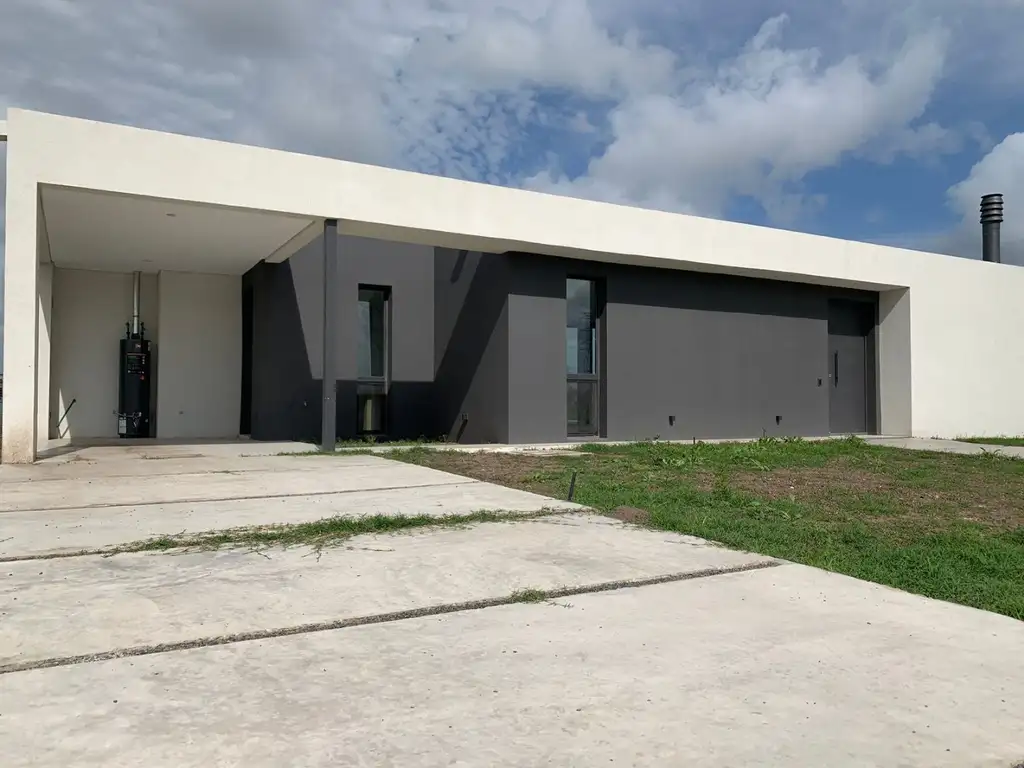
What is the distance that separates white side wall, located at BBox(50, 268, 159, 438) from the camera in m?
15.1

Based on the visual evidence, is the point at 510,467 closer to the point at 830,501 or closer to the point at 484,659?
the point at 830,501

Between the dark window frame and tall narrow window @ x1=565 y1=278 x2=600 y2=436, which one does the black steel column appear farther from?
the dark window frame

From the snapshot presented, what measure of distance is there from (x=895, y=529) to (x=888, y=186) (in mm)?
17120

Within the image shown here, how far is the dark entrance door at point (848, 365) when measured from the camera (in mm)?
16750

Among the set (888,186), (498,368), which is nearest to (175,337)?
(498,368)

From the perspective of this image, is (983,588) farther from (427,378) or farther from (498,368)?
(427,378)

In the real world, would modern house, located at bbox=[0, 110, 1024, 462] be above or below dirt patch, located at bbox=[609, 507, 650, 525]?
above

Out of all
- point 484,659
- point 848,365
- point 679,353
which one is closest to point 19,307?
point 484,659

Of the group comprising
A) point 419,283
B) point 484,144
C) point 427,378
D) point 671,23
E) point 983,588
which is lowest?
point 983,588

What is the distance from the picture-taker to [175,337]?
1523 cm

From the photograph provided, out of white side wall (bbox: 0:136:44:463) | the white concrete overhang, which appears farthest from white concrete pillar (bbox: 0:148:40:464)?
the white concrete overhang

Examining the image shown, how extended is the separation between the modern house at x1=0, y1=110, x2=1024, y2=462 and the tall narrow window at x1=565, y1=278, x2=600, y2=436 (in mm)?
40

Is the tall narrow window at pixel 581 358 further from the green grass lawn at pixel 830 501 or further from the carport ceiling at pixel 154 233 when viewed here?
the carport ceiling at pixel 154 233

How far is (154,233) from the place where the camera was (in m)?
11.8
